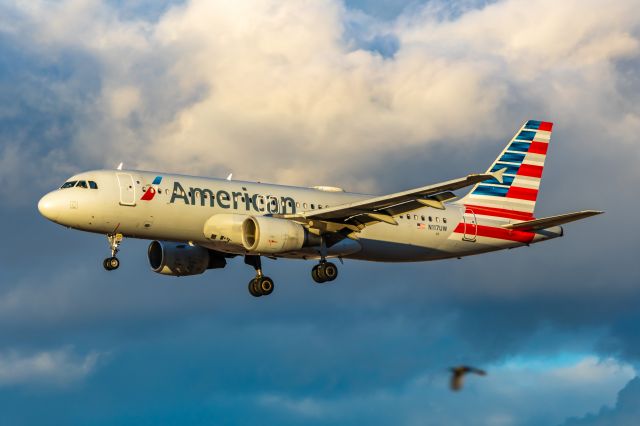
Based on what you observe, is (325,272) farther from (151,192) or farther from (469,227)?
(469,227)

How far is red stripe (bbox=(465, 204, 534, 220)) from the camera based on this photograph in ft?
201

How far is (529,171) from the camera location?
214ft

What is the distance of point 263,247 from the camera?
5169cm

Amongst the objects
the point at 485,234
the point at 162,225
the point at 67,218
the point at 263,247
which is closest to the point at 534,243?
the point at 485,234

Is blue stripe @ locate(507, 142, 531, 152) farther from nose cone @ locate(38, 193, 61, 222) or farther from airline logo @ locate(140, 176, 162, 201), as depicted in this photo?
nose cone @ locate(38, 193, 61, 222)

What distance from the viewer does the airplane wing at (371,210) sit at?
50.4 meters

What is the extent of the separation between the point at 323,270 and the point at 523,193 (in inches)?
595

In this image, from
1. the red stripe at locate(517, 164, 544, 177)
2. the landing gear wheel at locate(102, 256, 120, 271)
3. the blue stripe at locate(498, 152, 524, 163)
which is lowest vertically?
the landing gear wheel at locate(102, 256, 120, 271)

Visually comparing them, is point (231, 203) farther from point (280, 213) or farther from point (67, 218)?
point (67, 218)

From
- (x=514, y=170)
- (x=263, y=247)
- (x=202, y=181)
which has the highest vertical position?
(x=514, y=170)

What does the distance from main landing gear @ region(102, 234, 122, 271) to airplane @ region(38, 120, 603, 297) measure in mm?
45

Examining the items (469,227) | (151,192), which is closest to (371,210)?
(469,227)

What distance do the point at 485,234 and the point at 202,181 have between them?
16.1 m

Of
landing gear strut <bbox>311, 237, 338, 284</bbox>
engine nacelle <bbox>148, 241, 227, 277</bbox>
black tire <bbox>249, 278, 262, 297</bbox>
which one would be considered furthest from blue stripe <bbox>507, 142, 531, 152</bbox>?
black tire <bbox>249, 278, 262, 297</bbox>
